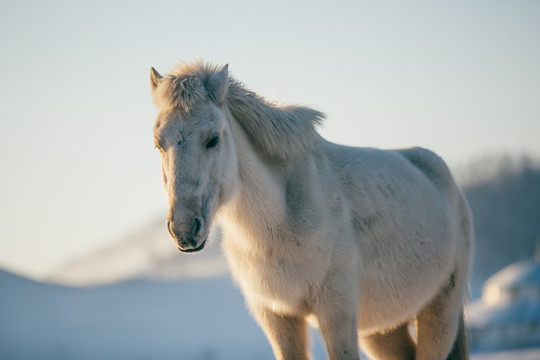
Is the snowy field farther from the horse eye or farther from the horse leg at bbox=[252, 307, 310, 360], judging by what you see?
the horse eye

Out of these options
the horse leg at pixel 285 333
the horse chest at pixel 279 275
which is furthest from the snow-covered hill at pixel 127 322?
the horse chest at pixel 279 275

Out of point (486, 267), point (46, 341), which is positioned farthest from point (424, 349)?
point (486, 267)

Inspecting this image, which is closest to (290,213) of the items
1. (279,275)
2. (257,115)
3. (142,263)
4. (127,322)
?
(279,275)

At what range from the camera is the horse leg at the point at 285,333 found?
5.03 meters

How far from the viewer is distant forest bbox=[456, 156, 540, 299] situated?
81250mm

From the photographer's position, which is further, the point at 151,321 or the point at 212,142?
the point at 151,321

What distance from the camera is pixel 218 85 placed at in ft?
14.8

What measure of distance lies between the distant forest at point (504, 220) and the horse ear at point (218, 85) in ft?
261

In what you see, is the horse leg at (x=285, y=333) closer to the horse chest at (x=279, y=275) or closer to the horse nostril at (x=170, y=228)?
the horse chest at (x=279, y=275)

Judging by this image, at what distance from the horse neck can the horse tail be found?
288cm

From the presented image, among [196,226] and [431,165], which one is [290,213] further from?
[431,165]

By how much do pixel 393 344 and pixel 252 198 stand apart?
2.63 metres

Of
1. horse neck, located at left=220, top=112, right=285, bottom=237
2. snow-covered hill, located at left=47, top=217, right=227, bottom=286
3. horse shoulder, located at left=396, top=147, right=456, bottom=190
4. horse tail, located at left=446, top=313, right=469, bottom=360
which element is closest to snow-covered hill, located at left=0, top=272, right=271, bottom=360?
snow-covered hill, located at left=47, top=217, right=227, bottom=286

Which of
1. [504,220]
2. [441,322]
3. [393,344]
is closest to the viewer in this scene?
[441,322]
